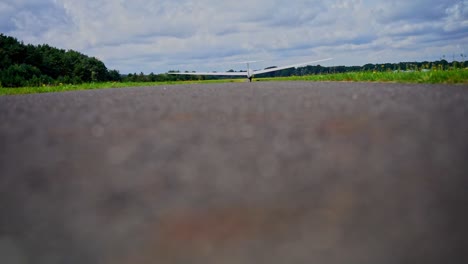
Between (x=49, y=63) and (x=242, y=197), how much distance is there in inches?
2450

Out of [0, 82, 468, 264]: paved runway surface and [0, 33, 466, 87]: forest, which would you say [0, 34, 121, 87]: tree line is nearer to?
[0, 33, 466, 87]: forest

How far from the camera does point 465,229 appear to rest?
3.82ft

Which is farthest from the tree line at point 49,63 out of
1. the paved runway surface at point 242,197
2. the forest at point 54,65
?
the paved runway surface at point 242,197

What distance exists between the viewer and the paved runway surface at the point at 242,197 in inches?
42.1

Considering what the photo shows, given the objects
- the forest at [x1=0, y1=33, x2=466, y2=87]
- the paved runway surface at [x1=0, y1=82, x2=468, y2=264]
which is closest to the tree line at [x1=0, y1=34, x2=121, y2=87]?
the forest at [x1=0, y1=33, x2=466, y2=87]

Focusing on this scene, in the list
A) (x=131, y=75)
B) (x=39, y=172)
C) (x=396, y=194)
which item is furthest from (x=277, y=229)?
(x=131, y=75)

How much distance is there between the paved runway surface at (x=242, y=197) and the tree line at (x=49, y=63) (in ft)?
126

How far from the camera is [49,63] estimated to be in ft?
187

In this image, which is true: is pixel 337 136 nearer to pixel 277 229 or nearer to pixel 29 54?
pixel 277 229

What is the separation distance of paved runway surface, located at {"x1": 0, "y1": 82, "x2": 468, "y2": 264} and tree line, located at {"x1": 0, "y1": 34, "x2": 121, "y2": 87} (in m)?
38.4

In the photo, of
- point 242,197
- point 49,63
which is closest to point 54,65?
point 49,63

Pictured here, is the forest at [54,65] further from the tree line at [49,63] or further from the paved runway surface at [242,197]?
the paved runway surface at [242,197]

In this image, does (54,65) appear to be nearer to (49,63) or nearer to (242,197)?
(49,63)

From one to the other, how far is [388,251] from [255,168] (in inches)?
35.8
